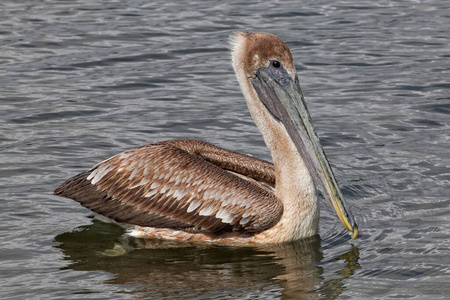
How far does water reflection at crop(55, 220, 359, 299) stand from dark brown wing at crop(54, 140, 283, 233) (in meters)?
0.21

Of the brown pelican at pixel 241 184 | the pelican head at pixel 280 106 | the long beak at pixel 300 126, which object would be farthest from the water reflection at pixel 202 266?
the pelican head at pixel 280 106

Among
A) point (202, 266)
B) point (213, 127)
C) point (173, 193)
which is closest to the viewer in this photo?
point (202, 266)

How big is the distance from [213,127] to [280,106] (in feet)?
8.34

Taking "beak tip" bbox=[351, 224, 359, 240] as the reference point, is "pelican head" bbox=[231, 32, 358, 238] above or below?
above

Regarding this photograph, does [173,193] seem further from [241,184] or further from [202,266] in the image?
[202,266]

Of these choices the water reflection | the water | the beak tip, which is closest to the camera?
the water reflection

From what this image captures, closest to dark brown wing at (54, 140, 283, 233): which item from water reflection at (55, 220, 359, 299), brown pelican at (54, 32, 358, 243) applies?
brown pelican at (54, 32, 358, 243)

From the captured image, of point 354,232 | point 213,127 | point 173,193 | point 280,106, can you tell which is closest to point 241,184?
point 173,193

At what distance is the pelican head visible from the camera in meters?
6.99

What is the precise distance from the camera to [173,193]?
7.23m

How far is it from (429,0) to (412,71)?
350cm

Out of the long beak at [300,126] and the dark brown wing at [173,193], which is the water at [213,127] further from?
the long beak at [300,126]

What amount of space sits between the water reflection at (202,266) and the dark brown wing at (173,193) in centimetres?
21

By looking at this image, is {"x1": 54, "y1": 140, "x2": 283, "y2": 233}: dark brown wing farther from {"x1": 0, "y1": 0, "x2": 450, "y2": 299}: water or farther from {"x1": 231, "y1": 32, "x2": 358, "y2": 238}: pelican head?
{"x1": 231, "y1": 32, "x2": 358, "y2": 238}: pelican head
